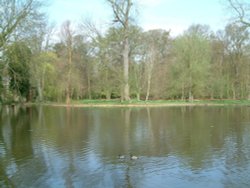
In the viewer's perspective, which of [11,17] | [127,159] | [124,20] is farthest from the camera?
[124,20]

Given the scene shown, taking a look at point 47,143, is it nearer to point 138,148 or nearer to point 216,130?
point 138,148

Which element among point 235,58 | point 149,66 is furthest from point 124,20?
point 235,58

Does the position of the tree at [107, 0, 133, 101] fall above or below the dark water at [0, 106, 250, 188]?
above

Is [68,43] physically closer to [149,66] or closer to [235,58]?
[149,66]

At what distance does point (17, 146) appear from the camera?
1181 centimetres

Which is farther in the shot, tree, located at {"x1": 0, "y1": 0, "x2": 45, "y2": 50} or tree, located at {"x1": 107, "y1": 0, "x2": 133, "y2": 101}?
tree, located at {"x1": 107, "y1": 0, "x2": 133, "y2": 101}

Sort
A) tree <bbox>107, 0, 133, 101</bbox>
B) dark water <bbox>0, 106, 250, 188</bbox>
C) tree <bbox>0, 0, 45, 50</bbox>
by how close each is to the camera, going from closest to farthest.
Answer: dark water <bbox>0, 106, 250, 188</bbox> → tree <bbox>0, 0, 45, 50</bbox> → tree <bbox>107, 0, 133, 101</bbox>

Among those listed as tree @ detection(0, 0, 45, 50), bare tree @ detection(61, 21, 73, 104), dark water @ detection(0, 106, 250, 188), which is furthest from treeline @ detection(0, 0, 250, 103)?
dark water @ detection(0, 106, 250, 188)

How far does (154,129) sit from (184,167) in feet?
24.5

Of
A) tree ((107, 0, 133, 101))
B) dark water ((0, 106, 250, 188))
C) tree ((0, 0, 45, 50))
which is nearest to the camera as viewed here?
dark water ((0, 106, 250, 188))

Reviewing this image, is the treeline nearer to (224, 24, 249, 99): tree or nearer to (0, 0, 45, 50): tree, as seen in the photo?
(224, 24, 249, 99): tree

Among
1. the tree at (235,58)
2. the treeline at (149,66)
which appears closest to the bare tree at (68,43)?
the treeline at (149,66)

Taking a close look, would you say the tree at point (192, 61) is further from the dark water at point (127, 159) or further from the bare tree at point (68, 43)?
the dark water at point (127, 159)

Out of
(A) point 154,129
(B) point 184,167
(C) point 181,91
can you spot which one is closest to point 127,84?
(C) point 181,91
